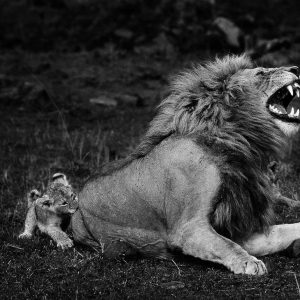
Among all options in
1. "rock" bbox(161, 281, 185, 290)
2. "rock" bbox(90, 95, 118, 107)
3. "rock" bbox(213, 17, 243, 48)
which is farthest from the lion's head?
"rock" bbox(213, 17, 243, 48)

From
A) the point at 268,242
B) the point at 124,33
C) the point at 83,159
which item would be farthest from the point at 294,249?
the point at 124,33

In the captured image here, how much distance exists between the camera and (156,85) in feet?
47.7

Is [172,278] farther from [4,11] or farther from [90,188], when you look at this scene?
[4,11]

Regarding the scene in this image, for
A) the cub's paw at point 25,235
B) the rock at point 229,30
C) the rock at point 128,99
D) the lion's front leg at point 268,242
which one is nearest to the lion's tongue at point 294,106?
the lion's front leg at point 268,242

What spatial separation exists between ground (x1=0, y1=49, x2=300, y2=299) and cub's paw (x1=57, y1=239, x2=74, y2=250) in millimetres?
60

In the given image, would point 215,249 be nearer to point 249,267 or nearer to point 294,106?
point 249,267

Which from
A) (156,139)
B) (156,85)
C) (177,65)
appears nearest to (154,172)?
(156,139)

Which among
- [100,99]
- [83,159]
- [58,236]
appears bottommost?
[100,99]

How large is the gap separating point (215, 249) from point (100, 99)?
8.71 m

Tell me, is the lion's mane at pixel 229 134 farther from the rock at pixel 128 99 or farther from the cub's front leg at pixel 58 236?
the rock at pixel 128 99

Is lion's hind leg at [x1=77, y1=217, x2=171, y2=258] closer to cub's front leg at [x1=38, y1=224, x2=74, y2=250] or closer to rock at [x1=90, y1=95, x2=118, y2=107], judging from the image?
cub's front leg at [x1=38, y1=224, x2=74, y2=250]

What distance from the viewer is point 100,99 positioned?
44.6 ft

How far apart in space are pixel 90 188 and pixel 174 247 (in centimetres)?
90

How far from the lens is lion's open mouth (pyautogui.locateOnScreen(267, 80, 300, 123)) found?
577cm
